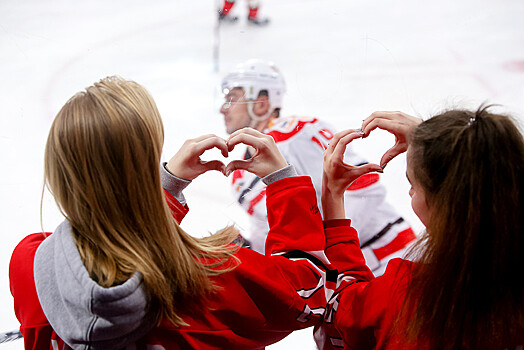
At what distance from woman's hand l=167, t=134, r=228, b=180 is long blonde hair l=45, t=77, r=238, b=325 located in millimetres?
216

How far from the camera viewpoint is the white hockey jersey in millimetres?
1669

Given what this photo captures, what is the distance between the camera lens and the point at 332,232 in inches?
44.9

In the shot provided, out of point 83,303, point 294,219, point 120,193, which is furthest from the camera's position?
point 294,219

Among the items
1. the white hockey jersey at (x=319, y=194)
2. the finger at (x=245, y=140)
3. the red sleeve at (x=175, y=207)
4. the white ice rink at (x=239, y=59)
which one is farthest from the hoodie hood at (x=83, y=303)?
the white ice rink at (x=239, y=59)

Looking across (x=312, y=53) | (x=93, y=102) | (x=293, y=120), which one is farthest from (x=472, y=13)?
(x=93, y=102)

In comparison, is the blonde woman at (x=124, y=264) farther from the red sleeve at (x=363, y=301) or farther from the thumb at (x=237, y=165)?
the thumb at (x=237, y=165)

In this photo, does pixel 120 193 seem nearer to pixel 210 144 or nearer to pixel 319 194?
pixel 210 144

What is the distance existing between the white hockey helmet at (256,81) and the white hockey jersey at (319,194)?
0.18m

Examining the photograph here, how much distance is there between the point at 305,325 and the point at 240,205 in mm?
721

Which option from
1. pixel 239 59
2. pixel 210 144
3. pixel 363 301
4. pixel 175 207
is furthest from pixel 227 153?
pixel 239 59

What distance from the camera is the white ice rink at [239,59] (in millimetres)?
2754

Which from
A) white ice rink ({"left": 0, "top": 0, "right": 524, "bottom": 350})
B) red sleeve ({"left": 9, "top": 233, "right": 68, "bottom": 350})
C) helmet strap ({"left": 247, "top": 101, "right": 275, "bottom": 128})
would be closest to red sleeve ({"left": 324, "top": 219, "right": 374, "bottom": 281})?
red sleeve ({"left": 9, "top": 233, "right": 68, "bottom": 350})

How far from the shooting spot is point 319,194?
1709mm

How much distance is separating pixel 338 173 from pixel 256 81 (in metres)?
0.86
